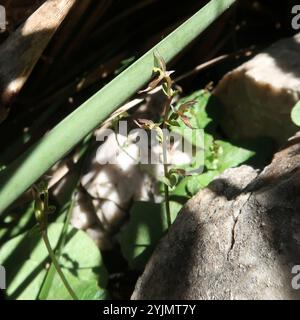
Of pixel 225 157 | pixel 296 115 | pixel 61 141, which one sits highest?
pixel 61 141

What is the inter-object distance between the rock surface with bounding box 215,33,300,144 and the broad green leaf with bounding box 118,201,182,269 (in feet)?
1.12

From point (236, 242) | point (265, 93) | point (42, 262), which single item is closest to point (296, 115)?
point (265, 93)

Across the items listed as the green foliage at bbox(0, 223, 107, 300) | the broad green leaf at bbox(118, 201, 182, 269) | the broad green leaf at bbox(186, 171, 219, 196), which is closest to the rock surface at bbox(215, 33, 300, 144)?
the broad green leaf at bbox(186, 171, 219, 196)

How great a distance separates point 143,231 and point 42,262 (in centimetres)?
27

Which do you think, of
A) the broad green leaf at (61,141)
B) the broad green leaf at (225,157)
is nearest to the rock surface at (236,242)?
the broad green leaf at (225,157)

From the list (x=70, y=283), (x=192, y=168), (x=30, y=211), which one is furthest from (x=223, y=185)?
(x=30, y=211)

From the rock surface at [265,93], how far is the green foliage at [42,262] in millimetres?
536

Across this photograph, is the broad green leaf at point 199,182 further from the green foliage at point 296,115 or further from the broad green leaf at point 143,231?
the green foliage at point 296,115

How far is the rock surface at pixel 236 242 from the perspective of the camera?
98 cm

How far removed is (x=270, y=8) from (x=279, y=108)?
591 mm

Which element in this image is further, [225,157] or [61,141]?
[225,157]

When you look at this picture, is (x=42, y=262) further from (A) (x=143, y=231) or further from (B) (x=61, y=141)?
(B) (x=61, y=141)

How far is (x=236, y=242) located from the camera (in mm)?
1060
